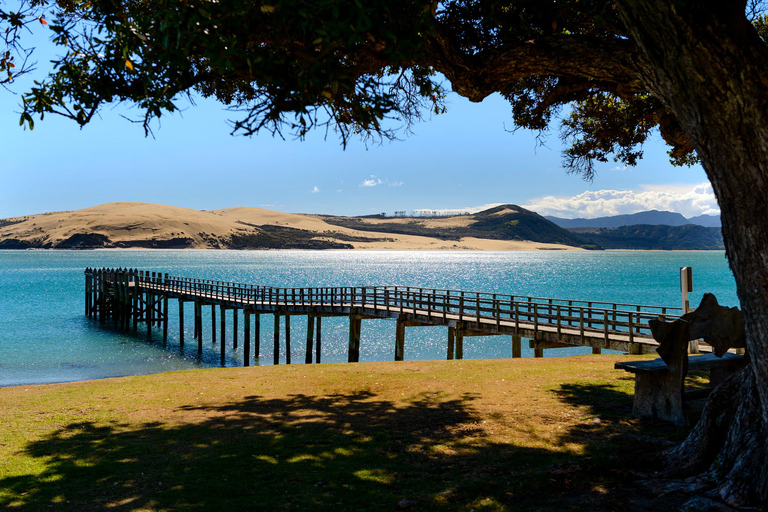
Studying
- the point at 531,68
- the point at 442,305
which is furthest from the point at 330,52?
the point at 442,305

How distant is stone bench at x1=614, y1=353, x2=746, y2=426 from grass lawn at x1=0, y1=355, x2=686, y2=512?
1.13 feet

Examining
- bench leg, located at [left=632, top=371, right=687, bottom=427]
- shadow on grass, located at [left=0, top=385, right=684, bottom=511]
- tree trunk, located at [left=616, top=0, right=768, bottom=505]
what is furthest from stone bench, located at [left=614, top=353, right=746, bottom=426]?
tree trunk, located at [left=616, top=0, right=768, bottom=505]

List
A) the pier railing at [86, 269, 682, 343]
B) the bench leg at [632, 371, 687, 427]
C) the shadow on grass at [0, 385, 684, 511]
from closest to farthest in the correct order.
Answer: the shadow on grass at [0, 385, 684, 511]
the bench leg at [632, 371, 687, 427]
the pier railing at [86, 269, 682, 343]

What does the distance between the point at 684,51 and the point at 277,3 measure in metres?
4.49

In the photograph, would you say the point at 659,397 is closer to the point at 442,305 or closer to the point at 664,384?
the point at 664,384

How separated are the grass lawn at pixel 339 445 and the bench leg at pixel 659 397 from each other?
0.32 metres

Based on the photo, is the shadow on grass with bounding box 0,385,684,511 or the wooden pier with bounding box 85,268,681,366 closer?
the shadow on grass with bounding box 0,385,684,511

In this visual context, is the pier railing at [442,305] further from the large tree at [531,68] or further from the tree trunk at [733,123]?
the tree trunk at [733,123]

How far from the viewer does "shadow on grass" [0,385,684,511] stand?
258 inches

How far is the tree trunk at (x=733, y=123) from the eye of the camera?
5.44 m

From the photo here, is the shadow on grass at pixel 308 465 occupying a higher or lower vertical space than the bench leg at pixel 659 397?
lower

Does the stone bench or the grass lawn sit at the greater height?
the stone bench

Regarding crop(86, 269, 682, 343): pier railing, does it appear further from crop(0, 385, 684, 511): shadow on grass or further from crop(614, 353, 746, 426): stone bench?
crop(0, 385, 684, 511): shadow on grass

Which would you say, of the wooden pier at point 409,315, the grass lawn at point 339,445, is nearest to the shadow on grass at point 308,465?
the grass lawn at point 339,445
